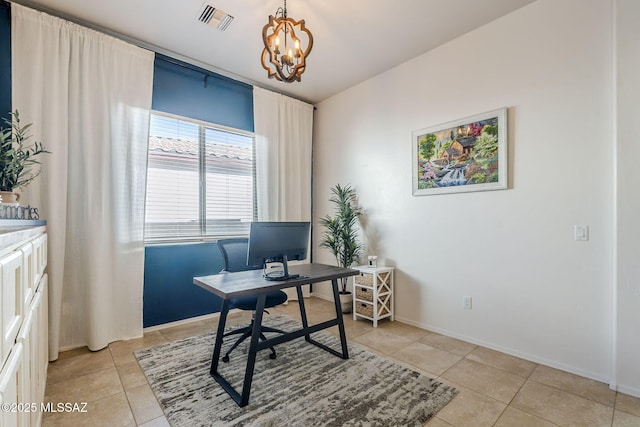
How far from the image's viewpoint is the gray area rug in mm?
1797

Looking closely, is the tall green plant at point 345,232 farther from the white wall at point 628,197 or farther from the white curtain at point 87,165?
the white wall at point 628,197

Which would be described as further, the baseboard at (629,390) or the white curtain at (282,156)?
the white curtain at (282,156)

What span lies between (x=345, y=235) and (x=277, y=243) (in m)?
1.66

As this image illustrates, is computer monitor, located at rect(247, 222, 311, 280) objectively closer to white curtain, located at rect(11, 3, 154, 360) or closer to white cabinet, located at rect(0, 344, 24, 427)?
white cabinet, located at rect(0, 344, 24, 427)

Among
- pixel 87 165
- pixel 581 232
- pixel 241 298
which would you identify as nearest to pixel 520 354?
pixel 581 232

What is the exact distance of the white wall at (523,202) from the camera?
7.34 ft

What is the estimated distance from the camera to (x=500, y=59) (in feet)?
8.94

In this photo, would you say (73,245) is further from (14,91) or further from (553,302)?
(553,302)

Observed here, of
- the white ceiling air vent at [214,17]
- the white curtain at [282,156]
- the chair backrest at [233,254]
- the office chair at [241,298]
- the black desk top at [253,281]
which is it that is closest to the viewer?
the black desk top at [253,281]

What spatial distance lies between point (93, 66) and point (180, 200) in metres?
1.49

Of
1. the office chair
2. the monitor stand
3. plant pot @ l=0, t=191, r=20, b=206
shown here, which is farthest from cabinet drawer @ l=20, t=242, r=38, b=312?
the office chair

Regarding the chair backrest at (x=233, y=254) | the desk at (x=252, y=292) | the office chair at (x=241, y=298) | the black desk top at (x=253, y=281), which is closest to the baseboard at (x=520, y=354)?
the desk at (x=252, y=292)

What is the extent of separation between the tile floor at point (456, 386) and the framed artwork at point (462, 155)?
1520 millimetres

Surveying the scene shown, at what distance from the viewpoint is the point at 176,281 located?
3.38m
